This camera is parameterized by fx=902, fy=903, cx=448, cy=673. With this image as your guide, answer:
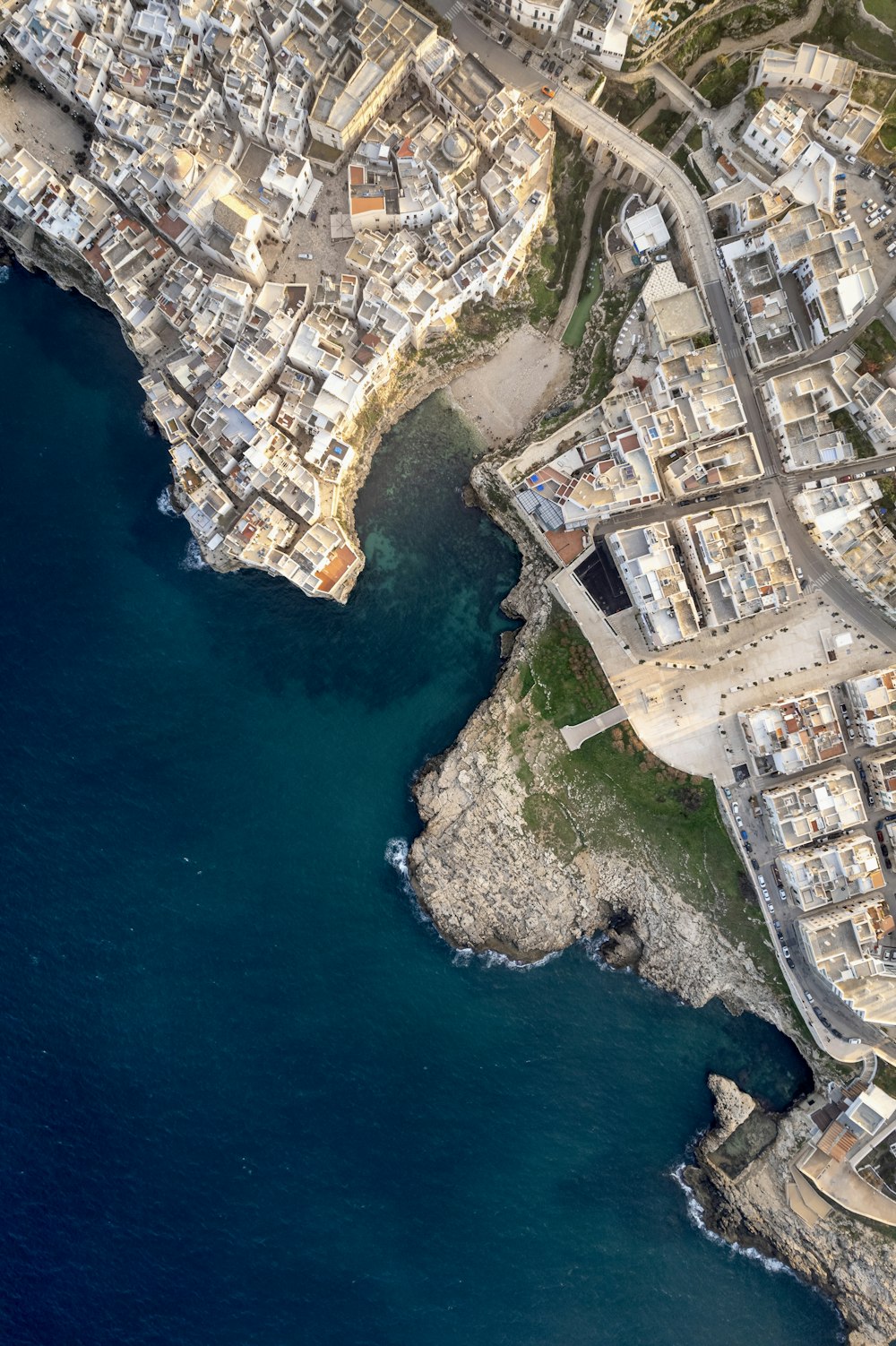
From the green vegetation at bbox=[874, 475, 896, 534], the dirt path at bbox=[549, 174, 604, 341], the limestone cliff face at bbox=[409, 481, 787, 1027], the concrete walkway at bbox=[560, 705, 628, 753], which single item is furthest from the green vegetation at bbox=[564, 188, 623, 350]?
the concrete walkway at bbox=[560, 705, 628, 753]

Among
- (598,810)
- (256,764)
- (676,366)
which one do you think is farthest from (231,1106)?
(676,366)

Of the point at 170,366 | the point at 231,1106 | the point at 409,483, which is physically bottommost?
the point at 231,1106

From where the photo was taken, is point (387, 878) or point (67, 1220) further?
→ point (387, 878)

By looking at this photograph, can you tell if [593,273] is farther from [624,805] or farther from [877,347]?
[624,805]

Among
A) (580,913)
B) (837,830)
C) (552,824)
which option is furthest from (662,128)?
(580,913)

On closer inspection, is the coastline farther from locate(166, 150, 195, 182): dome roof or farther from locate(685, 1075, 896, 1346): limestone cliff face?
locate(166, 150, 195, 182): dome roof

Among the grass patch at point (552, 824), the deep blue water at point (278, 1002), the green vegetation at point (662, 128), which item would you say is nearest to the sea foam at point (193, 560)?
the deep blue water at point (278, 1002)

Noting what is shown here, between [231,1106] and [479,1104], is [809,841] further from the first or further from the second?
[231,1106]
